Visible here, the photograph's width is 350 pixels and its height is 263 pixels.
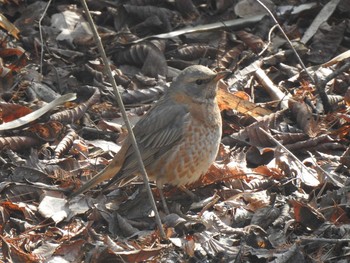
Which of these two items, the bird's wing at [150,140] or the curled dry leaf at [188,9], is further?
the curled dry leaf at [188,9]

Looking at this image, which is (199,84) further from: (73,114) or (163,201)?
(73,114)

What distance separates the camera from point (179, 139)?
262 inches

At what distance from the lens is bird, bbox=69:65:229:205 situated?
6.57m

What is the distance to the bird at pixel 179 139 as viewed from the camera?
6566 millimetres

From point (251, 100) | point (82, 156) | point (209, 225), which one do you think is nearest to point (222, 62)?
point (251, 100)

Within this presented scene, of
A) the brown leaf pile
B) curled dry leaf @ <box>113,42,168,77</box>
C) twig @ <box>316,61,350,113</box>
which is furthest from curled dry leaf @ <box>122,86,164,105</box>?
twig @ <box>316,61,350,113</box>

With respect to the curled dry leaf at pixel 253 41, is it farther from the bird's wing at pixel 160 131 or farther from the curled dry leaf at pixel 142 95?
the bird's wing at pixel 160 131

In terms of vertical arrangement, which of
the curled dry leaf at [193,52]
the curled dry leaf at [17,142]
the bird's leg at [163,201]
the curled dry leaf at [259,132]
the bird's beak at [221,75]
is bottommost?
the bird's leg at [163,201]

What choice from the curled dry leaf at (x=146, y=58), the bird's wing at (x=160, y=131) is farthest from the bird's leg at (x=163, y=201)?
the curled dry leaf at (x=146, y=58)

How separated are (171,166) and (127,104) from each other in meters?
1.53

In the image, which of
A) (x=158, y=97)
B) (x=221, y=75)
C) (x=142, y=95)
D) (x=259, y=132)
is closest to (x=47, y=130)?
(x=142, y=95)

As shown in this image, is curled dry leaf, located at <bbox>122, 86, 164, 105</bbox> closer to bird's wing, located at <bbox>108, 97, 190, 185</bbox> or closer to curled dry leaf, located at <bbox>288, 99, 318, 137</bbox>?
bird's wing, located at <bbox>108, 97, 190, 185</bbox>

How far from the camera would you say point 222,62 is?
842 centimetres


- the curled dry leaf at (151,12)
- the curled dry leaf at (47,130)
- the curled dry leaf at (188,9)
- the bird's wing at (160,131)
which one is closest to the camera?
the bird's wing at (160,131)
